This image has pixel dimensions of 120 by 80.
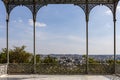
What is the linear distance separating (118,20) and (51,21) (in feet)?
36.2

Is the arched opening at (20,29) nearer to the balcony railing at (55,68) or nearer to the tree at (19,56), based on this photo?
the tree at (19,56)

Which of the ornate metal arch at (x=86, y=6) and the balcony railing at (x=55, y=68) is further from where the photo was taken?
the ornate metal arch at (x=86, y=6)

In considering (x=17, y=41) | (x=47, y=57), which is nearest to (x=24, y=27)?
(x=17, y=41)

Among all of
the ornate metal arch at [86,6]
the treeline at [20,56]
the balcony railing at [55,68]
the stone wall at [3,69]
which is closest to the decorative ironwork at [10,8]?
the balcony railing at [55,68]

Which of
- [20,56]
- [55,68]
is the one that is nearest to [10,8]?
[55,68]

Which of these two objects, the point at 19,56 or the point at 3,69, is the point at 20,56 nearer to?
the point at 19,56

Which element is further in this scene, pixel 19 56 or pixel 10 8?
pixel 19 56

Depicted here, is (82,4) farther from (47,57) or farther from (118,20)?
(47,57)

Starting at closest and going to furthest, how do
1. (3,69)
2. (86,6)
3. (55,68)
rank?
1. (3,69)
2. (55,68)
3. (86,6)

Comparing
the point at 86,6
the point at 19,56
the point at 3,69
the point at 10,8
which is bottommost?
the point at 3,69

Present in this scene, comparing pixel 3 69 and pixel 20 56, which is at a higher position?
pixel 20 56

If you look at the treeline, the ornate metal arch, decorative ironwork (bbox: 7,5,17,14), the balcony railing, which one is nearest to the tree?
the treeline

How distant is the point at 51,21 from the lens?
31.9 m

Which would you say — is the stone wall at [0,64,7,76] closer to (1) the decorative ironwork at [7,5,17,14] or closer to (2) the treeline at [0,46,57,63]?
(1) the decorative ironwork at [7,5,17,14]
